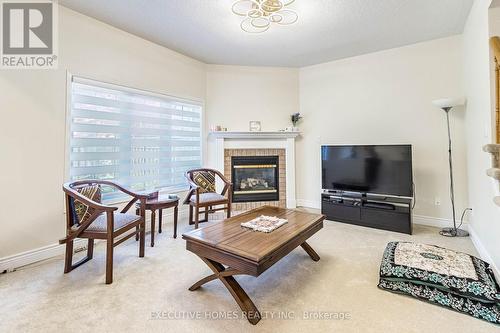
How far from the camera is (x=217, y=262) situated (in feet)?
5.88

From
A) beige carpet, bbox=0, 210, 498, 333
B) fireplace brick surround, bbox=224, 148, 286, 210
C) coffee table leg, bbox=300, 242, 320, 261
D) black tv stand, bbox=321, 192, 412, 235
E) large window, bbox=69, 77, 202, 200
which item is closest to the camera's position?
beige carpet, bbox=0, 210, 498, 333

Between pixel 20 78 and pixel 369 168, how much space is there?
428cm

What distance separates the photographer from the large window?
113 inches

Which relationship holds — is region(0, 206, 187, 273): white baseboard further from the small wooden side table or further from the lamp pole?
the lamp pole

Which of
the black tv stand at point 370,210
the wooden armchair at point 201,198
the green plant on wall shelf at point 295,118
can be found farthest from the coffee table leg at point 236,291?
the green plant on wall shelf at point 295,118

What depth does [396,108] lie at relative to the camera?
3.73 m

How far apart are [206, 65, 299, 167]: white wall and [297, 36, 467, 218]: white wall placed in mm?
307

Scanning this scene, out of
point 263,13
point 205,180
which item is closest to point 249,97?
point 205,180

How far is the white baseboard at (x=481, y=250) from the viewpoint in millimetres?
2041

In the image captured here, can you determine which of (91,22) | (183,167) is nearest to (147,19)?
(91,22)

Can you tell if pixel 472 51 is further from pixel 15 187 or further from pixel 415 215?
pixel 15 187

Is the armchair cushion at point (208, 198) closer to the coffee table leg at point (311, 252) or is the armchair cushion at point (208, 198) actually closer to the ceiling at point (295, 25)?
the coffee table leg at point (311, 252)

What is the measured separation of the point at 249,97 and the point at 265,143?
0.92 meters

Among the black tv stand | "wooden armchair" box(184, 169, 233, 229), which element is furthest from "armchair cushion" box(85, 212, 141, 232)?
the black tv stand
